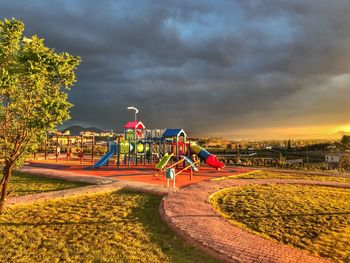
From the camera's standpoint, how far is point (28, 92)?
26.9ft

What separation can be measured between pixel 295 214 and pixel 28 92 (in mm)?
9961

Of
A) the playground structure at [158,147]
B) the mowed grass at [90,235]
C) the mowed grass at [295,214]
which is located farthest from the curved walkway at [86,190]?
the playground structure at [158,147]

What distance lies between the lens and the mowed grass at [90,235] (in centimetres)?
612

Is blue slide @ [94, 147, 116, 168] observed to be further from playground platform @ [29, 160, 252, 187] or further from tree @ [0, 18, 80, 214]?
tree @ [0, 18, 80, 214]

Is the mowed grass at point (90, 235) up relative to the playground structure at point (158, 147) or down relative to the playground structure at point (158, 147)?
down

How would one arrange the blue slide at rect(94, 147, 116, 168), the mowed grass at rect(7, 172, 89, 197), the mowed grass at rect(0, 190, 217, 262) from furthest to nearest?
the blue slide at rect(94, 147, 116, 168)
the mowed grass at rect(7, 172, 89, 197)
the mowed grass at rect(0, 190, 217, 262)

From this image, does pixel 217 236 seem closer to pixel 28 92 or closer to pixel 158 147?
pixel 28 92

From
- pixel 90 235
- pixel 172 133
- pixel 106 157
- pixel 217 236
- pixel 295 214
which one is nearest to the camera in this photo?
pixel 217 236

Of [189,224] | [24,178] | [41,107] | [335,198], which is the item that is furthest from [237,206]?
[24,178]

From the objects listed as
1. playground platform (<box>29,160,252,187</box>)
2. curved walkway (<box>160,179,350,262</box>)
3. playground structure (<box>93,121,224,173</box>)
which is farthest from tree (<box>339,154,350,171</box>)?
curved walkway (<box>160,179,350,262</box>)

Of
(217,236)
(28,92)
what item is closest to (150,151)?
(28,92)

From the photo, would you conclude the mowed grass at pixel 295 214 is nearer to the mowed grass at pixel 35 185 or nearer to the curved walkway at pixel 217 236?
the curved walkway at pixel 217 236

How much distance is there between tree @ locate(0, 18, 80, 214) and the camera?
762 centimetres

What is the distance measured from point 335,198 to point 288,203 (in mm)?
3084
